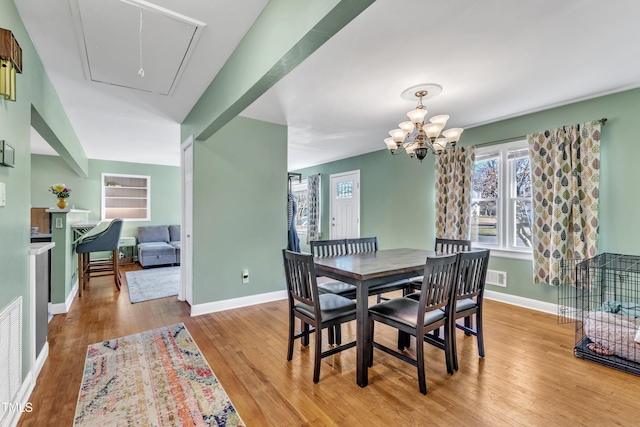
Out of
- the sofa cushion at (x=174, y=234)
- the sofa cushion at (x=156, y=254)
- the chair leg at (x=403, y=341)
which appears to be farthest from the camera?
the sofa cushion at (x=174, y=234)

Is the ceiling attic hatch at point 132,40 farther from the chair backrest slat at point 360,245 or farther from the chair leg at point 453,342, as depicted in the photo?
the chair leg at point 453,342

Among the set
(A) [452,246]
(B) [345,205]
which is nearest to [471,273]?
(A) [452,246]

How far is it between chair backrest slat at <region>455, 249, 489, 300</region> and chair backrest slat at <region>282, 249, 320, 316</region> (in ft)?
3.45

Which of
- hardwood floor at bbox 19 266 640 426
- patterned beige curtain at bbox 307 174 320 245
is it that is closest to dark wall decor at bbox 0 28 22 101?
hardwood floor at bbox 19 266 640 426

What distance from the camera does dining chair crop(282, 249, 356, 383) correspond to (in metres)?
2.01

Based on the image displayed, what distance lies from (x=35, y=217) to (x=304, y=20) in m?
6.52

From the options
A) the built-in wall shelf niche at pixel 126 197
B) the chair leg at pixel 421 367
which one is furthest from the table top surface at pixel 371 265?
the built-in wall shelf niche at pixel 126 197

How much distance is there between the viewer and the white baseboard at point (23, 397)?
5.17ft

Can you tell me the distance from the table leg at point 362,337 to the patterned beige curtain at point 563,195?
2583 millimetres

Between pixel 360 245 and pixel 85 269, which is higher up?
pixel 360 245

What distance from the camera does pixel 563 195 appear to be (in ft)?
10.5

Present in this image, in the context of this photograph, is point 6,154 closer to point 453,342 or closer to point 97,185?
point 453,342

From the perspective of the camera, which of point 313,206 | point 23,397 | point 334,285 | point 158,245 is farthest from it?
point 313,206

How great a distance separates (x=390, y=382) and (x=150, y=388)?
1.62 m
